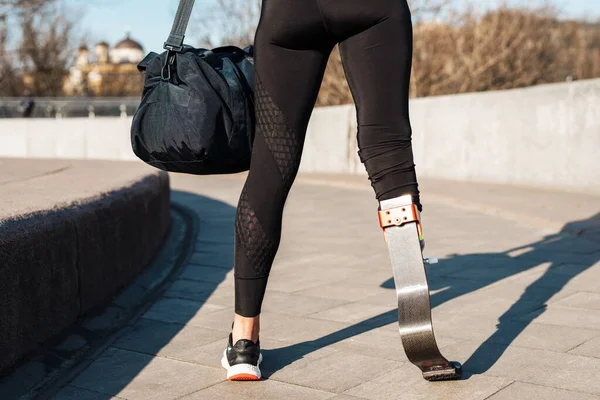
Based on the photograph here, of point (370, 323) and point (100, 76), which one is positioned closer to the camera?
point (370, 323)

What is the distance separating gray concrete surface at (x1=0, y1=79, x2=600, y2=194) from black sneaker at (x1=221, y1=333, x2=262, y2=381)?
311 inches

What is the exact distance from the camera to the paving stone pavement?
9.26 ft

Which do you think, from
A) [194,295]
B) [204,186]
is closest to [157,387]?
[194,295]

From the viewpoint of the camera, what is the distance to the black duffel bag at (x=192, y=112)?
2.67 meters

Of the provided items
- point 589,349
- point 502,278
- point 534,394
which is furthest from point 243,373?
point 502,278

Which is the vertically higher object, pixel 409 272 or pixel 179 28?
pixel 179 28

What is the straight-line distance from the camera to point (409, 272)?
2709mm

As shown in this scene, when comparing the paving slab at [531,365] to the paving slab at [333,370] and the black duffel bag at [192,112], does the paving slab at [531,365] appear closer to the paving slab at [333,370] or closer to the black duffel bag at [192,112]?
the paving slab at [333,370]

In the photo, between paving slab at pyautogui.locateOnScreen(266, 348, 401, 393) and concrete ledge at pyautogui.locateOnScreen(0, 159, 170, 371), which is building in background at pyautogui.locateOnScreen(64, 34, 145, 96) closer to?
concrete ledge at pyautogui.locateOnScreen(0, 159, 170, 371)

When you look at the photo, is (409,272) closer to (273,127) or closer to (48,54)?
(273,127)

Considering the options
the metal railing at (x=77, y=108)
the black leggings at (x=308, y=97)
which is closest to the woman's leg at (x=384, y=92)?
the black leggings at (x=308, y=97)

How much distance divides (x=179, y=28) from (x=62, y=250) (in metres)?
1.11

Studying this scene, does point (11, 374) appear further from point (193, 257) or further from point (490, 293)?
point (193, 257)

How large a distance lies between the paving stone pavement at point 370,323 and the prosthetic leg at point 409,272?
160 millimetres
